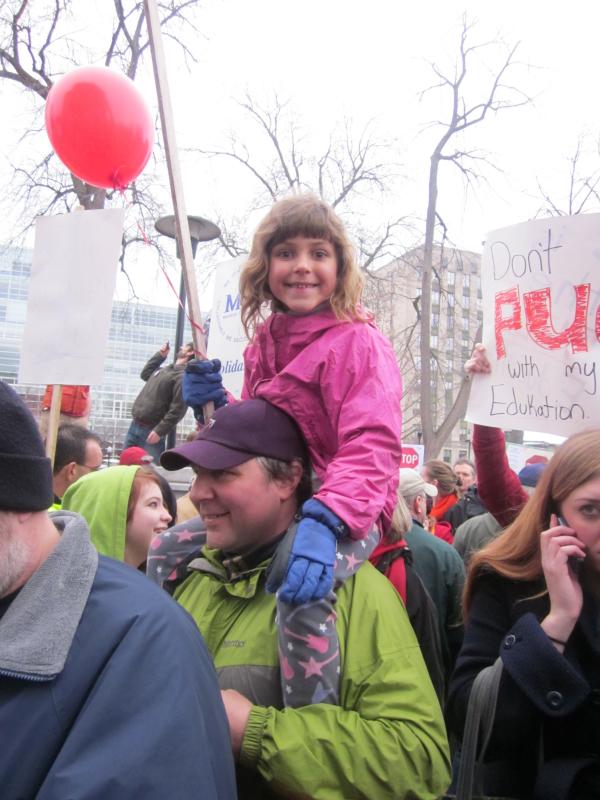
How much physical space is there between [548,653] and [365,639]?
41cm

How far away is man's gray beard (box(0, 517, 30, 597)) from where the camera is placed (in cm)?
125

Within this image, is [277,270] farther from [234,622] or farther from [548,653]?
[548,653]

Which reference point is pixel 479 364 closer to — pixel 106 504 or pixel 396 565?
pixel 396 565

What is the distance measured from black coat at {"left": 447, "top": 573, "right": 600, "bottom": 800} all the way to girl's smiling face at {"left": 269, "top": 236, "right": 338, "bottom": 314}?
116 centimetres

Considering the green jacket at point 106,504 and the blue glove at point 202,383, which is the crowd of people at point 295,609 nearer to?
the blue glove at point 202,383

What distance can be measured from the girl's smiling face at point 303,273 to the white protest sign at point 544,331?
73cm

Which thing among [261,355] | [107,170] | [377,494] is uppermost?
[107,170]

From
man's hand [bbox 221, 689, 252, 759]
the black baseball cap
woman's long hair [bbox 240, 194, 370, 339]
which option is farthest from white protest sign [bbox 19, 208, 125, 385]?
man's hand [bbox 221, 689, 252, 759]

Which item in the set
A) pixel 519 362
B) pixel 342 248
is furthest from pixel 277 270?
pixel 519 362

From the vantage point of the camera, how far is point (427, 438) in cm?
1560

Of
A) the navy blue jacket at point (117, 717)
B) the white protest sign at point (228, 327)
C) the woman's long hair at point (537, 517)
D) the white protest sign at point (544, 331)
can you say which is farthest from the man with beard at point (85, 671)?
the white protest sign at point (228, 327)

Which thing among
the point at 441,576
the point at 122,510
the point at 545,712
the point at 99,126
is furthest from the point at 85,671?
the point at 99,126

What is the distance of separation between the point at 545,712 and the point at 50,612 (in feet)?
3.58

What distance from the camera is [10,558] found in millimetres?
1253
